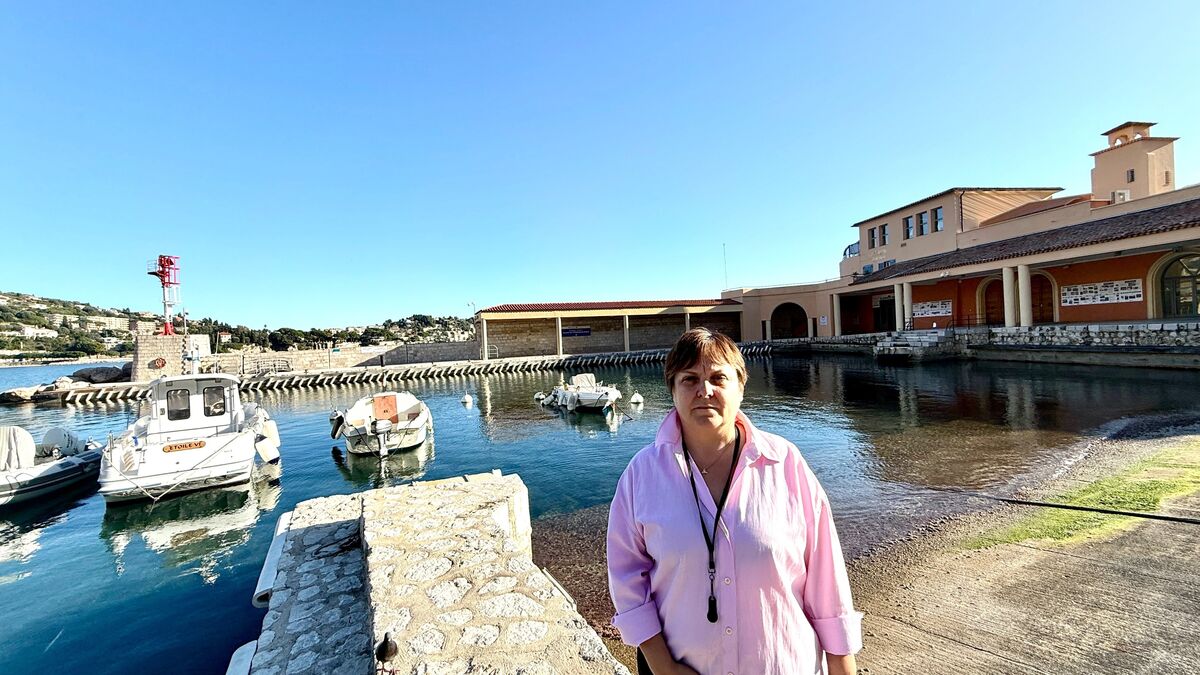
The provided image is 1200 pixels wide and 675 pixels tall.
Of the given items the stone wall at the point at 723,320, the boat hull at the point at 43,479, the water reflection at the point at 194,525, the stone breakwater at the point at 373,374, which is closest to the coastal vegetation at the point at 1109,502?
the water reflection at the point at 194,525

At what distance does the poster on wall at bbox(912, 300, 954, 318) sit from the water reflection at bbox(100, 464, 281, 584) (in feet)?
124

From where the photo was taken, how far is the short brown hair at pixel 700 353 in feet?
5.85

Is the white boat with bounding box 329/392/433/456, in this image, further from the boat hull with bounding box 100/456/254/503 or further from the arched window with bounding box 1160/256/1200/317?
the arched window with bounding box 1160/256/1200/317

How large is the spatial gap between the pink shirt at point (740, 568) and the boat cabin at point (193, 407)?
1345cm

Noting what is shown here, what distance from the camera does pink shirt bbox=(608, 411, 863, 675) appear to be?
1.56 m

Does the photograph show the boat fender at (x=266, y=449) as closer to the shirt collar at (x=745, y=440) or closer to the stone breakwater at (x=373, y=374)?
the shirt collar at (x=745, y=440)

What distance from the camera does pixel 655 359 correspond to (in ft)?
140

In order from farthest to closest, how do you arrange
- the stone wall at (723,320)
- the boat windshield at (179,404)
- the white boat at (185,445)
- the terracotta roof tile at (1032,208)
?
the stone wall at (723,320), the terracotta roof tile at (1032,208), the boat windshield at (179,404), the white boat at (185,445)

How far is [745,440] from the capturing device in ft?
5.79

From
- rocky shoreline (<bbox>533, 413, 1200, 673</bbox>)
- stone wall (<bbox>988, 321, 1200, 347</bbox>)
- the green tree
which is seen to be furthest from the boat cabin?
the green tree

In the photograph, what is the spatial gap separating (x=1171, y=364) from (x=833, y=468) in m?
19.6

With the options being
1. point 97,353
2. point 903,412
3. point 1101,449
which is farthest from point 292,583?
point 97,353

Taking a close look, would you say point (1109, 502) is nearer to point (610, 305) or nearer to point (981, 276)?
point (981, 276)

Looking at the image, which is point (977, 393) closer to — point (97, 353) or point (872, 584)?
point (872, 584)
